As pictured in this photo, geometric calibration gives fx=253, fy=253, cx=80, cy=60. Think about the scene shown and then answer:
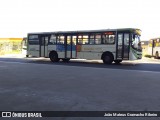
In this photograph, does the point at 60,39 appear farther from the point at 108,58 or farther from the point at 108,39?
the point at 108,58

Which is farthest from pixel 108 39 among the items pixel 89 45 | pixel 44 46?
pixel 44 46

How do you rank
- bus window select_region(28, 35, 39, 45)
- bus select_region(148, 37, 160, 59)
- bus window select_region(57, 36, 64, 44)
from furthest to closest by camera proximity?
bus select_region(148, 37, 160, 59) → bus window select_region(28, 35, 39, 45) → bus window select_region(57, 36, 64, 44)

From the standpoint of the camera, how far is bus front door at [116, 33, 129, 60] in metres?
19.0

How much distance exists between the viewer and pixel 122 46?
62.8 feet

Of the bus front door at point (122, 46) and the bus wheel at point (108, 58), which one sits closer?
the bus front door at point (122, 46)

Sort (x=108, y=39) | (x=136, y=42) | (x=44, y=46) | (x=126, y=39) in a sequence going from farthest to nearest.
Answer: (x=44, y=46) → (x=108, y=39) → (x=136, y=42) → (x=126, y=39)

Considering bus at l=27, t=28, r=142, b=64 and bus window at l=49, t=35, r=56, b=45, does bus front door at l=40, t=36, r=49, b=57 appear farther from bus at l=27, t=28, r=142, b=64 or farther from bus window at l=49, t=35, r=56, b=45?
bus window at l=49, t=35, r=56, b=45

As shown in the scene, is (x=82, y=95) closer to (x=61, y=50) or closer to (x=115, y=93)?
(x=115, y=93)

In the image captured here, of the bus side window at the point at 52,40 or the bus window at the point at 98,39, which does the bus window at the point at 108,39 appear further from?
the bus side window at the point at 52,40

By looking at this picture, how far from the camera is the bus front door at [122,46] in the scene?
62.4 ft

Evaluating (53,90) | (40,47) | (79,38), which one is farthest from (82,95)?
(40,47)

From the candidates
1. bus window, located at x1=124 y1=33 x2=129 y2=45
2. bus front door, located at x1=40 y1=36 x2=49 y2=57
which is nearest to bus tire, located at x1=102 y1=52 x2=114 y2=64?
bus window, located at x1=124 y1=33 x2=129 y2=45

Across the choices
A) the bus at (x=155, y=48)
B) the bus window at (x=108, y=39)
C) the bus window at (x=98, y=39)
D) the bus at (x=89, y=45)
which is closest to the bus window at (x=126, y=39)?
the bus at (x=89, y=45)

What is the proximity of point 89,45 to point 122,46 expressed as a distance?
2859 mm
